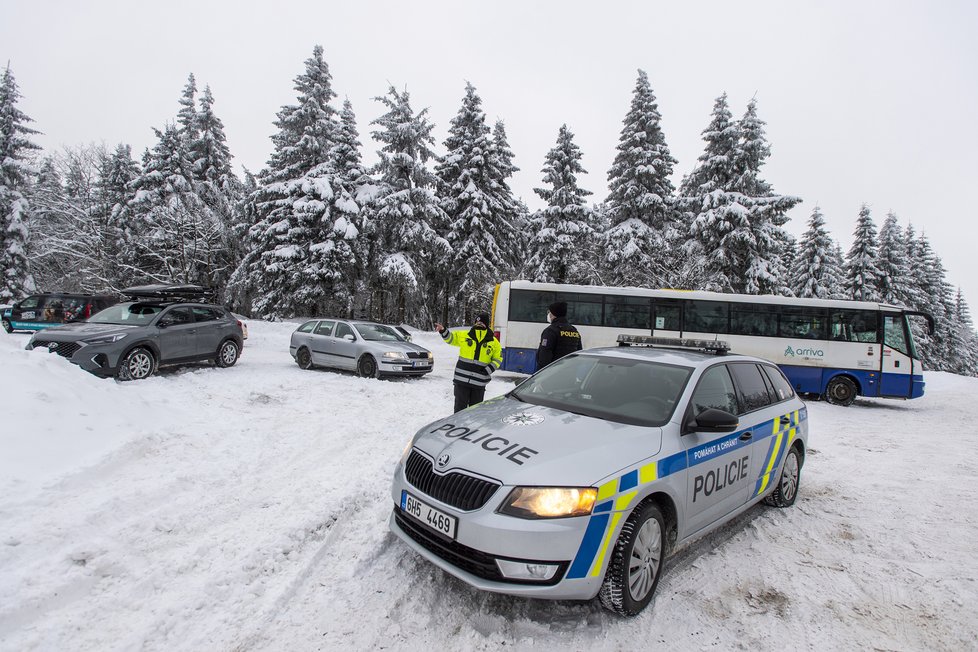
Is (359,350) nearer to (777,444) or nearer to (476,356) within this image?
(476,356)

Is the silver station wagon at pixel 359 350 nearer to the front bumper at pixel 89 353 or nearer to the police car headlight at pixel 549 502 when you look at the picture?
the front bumper at pixel 89 353

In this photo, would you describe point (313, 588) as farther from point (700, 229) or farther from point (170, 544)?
point (700, 229)

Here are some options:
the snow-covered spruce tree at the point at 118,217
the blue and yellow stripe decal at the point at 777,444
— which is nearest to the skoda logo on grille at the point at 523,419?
the blue and yellow stripe decal at the point at 777,444

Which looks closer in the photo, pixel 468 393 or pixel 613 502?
pixel 613 502

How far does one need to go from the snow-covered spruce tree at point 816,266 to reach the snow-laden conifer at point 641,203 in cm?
1597

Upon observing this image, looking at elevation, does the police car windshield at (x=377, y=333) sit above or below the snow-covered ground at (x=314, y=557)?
above

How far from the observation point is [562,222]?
1088 inches

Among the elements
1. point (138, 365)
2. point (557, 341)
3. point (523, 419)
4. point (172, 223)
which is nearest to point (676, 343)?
point (557, 341)

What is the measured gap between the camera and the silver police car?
2781 mm

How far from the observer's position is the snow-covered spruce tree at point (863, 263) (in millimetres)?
35969

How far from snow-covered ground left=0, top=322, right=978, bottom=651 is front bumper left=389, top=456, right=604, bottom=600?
0.32 meters

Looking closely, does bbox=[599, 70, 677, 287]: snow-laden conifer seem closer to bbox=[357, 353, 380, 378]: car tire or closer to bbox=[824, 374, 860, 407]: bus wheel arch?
bbox=[824, 374, 860, 407]: bus wheel arch

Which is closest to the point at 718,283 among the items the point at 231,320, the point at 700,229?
the point at 700,229

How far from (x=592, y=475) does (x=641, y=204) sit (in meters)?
26.3
